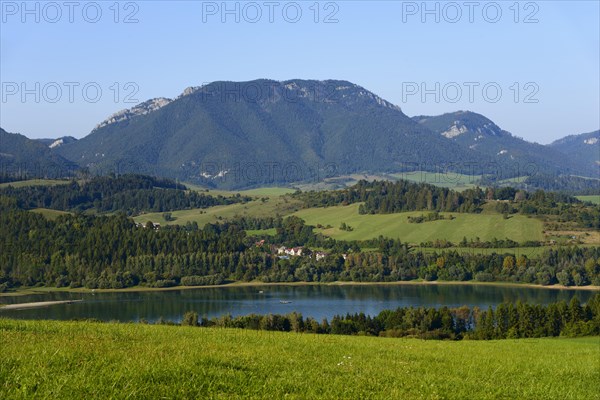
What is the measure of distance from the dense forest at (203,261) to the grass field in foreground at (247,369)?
119 m

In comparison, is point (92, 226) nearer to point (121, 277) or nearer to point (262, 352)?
point (121, 277)

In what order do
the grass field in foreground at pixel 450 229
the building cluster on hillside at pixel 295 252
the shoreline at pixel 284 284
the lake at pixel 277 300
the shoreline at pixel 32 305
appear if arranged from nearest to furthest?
the lake at pixel 277 300
the shoreline at pixel 32 305
the shoreline at pixel 284 284
the building cluster on hillside at pixel 295 252
the grass field in foreground at pixel 450 229

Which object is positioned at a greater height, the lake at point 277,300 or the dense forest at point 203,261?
the dense forest at point 203,261

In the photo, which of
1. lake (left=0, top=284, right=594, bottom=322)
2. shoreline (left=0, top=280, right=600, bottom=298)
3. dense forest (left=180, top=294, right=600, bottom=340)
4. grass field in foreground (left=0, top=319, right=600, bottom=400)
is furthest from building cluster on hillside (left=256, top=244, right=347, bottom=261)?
grass field in foreground (left=0, top=319, right=600, bottom=400)

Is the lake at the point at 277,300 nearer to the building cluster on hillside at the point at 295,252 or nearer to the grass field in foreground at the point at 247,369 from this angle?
the building cluster on hillside at the point at 295,252

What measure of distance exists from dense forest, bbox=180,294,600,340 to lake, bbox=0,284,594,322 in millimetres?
21879

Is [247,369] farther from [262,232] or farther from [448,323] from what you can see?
[262,232]

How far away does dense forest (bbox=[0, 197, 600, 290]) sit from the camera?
139375mm

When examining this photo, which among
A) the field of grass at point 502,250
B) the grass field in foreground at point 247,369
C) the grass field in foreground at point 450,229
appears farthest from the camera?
the grass field in foreground at point 450,229

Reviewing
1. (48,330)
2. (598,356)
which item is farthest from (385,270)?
(48,330)

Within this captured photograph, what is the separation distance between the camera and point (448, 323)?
6831cm

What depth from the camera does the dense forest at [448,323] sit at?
184 feet

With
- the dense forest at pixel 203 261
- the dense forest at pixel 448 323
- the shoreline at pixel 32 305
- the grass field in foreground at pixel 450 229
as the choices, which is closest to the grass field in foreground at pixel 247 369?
the dense forest at pixel 448 323

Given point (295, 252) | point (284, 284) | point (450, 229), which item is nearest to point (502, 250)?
point (450, 229)
